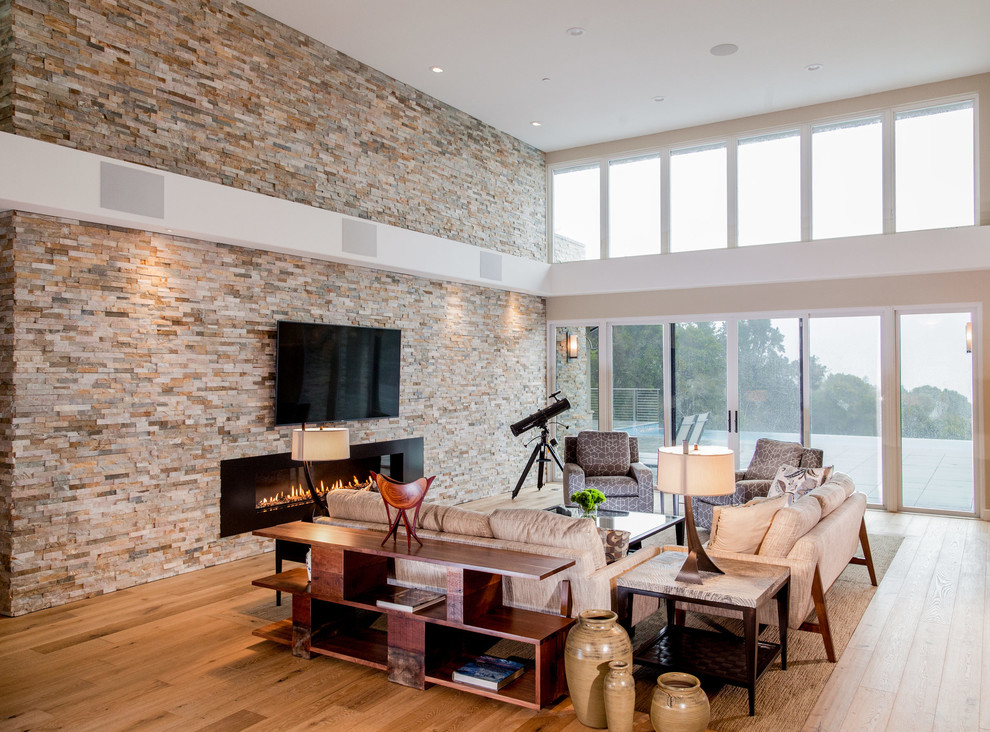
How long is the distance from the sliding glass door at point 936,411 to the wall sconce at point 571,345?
397cm

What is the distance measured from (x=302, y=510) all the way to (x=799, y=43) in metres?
6.31

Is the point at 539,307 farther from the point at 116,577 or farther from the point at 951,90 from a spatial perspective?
the point at 116,577

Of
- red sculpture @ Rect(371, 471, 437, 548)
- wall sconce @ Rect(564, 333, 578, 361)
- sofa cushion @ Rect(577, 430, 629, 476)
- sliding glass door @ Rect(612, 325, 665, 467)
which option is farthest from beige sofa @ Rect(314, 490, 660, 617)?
wall sconce @ Rect(564, 333, 578, 361)

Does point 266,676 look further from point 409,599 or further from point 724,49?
point 724,49

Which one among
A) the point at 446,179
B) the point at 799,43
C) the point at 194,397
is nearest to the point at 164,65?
the point at 194,397

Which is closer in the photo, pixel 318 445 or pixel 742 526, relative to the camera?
pixel 742 526

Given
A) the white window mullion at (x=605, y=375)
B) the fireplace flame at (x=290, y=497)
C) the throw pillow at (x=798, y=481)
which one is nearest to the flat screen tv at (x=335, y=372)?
the fireplace flame at (x=290, y=497)

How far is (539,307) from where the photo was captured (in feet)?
33.3

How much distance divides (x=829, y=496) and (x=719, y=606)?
1.64 meters

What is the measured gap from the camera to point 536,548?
3.60 metres

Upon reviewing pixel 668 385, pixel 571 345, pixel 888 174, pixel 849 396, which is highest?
pixel 888 174

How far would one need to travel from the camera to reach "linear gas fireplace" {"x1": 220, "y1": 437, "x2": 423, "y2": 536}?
581cm

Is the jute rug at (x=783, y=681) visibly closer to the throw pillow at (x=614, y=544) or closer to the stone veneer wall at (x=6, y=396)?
the throw pillow at (x=614, y=544)

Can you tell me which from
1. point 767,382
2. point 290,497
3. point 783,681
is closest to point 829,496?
point 783,681
